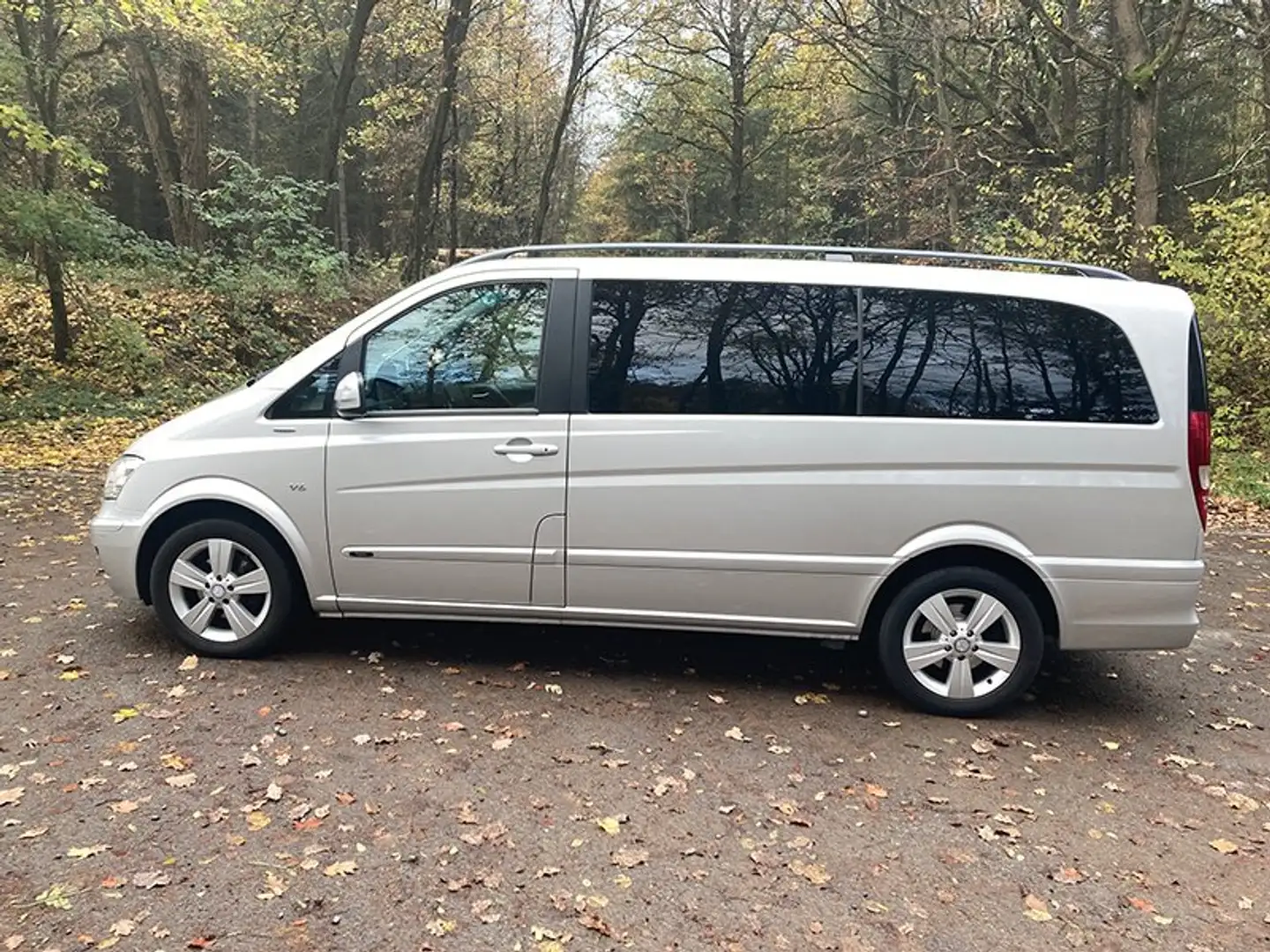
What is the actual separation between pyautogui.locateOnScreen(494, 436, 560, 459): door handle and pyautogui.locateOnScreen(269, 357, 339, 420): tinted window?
2.87 ft

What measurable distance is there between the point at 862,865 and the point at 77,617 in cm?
438

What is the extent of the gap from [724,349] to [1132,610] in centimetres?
214

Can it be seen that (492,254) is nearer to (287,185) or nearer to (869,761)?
(869,761)

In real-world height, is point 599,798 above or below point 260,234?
below

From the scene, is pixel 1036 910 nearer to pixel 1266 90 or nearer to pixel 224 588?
pixel 224 588

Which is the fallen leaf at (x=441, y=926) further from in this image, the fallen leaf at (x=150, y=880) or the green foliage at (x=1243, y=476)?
the green foliage at (x=1243, y=476)

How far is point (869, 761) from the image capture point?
4035mm

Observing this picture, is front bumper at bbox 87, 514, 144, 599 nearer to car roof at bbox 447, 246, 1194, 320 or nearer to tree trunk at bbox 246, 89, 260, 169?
car roof at bbox 447, 246, 1194, 320

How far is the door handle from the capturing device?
455cm

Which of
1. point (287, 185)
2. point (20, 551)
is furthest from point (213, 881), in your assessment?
point (287, 185)

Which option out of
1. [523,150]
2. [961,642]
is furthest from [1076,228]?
[523,150]

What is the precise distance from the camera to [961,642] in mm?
4469

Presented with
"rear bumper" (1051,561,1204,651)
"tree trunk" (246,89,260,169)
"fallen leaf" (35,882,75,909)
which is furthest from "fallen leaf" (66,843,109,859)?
"tree trunk" (246,89,260,169)

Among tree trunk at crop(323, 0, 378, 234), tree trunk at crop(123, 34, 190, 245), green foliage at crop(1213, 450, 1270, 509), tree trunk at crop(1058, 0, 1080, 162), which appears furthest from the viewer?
tree trunk at crop(323, 0, 378, 234)
